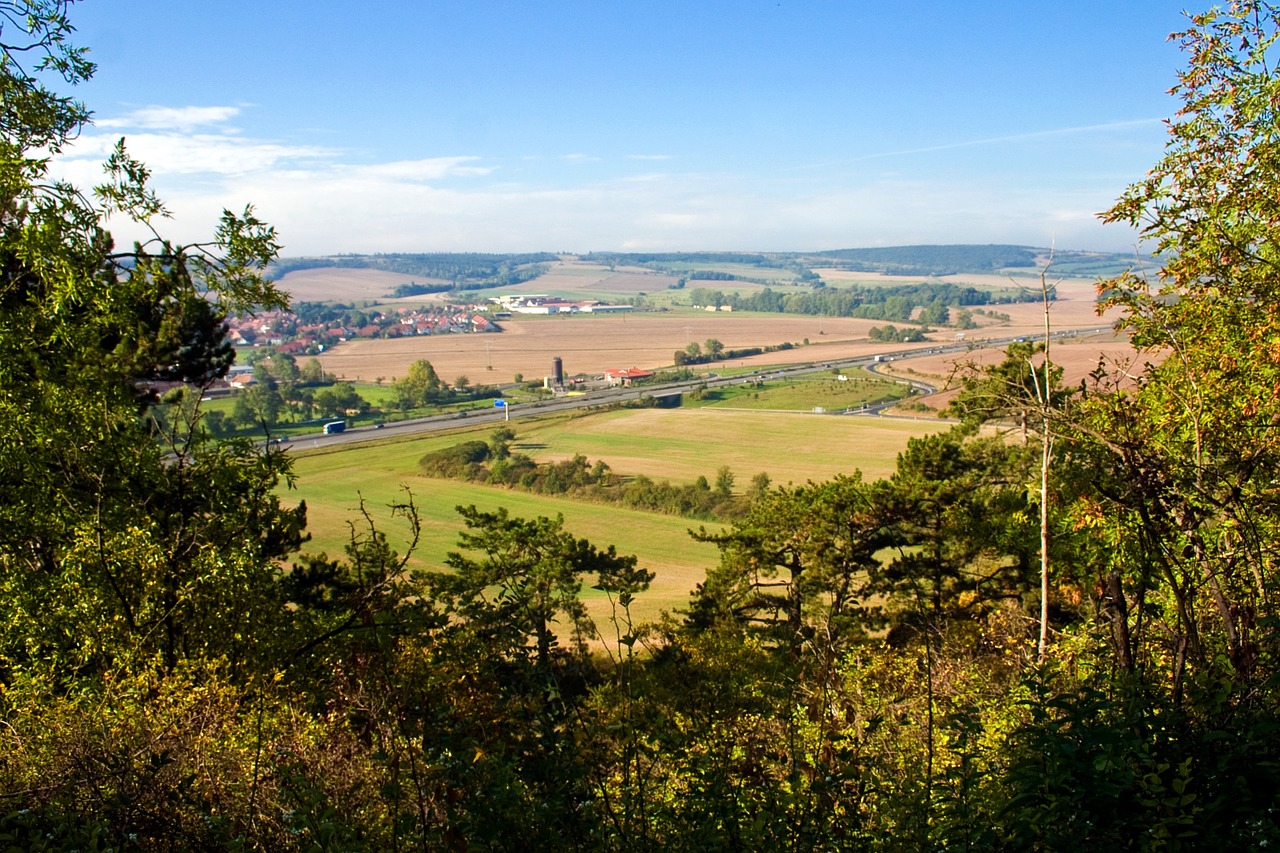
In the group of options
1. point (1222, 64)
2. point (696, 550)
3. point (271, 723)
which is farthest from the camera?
point (696, 550)

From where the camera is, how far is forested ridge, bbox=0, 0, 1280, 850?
3.30 m

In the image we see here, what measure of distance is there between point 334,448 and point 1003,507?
135 ft

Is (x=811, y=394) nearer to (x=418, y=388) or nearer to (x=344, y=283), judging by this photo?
(x=418, y=388)

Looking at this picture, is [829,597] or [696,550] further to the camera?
[696,550]

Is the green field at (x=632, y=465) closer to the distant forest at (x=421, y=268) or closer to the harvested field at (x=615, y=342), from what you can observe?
the harvested field at (x=615, y=342)

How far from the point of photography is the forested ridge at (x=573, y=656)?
3.30 meters

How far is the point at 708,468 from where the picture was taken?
47031 mm

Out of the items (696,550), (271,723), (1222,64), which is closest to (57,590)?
(271,723)

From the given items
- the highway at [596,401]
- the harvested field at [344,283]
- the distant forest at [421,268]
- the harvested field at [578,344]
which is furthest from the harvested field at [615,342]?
the distant forest at [421,268]

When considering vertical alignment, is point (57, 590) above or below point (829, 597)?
above

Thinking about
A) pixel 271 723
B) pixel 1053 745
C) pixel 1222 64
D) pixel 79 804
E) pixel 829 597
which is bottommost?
pixel 829 597

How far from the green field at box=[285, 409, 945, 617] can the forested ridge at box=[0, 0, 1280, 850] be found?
17.1 metres

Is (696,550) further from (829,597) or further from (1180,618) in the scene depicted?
(1180,618)

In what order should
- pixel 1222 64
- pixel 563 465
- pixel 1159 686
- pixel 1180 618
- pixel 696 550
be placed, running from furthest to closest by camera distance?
pixel 563 465 → pixel 696 550 → pixel 1222 64 → pixel 1159 686 → pixel 1180 618
